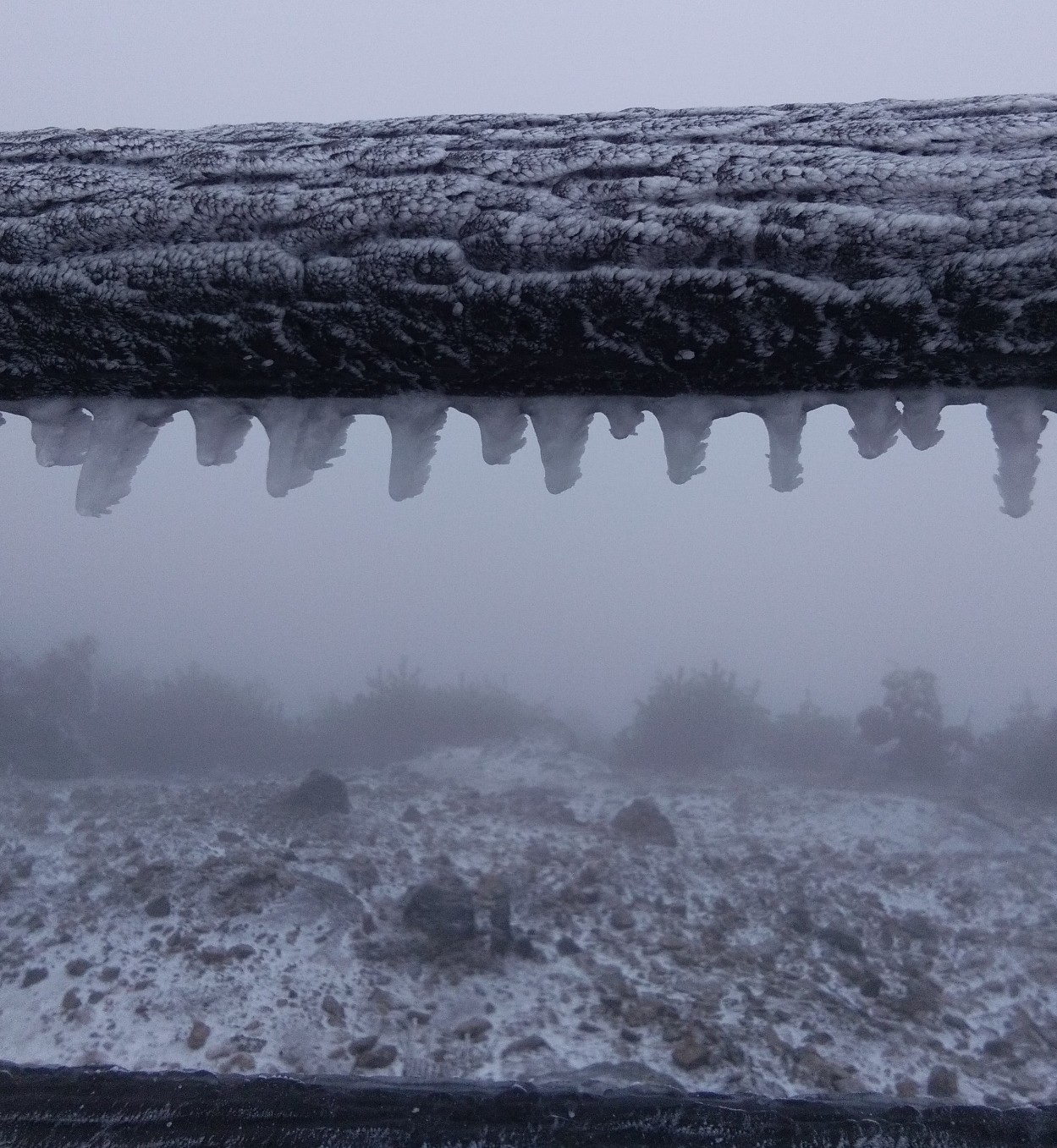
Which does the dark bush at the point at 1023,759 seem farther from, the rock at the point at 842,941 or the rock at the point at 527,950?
the rock at the point at 527,950

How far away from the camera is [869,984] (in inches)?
115

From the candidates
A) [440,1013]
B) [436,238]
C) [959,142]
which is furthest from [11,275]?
[440,1013]

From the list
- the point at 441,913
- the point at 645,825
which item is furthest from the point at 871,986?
the point at 441,913

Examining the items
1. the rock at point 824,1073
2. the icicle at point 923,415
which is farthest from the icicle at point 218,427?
the rock at point 824,1073

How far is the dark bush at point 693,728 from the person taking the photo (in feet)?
25.1

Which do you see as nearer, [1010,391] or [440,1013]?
[1010,391]

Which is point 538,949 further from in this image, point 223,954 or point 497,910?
point 223,954

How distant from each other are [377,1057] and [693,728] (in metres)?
6.89

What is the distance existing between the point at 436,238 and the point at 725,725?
28.6ft

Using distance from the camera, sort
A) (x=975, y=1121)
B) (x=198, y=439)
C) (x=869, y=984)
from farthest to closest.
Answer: (x=869, y=984) < (x=975, y=1121) < (x=198, y=439)

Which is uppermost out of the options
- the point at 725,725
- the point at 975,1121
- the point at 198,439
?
the point at 198,439

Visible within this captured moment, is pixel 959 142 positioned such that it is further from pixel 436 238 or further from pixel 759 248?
pixel 436 238

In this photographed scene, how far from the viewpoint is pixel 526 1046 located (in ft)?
8.23

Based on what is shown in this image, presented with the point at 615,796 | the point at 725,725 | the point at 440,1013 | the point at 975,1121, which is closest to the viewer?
the point at 975,1121
